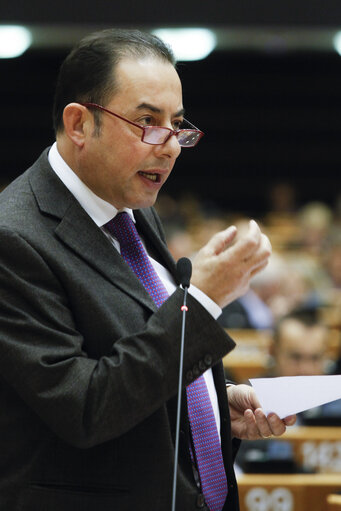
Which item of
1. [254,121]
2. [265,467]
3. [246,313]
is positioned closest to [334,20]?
[246,313]

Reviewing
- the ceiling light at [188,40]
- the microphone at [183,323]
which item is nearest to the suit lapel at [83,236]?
the microphone at [183,323]

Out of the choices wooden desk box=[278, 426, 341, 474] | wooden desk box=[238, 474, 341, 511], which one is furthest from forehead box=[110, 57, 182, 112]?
wooden desk box=[278, 426, 341, 474]

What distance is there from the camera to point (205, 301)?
5.45 feet

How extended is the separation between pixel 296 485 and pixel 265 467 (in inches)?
7.8

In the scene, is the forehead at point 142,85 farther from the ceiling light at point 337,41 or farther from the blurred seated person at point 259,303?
the ceiling light at point 337,41

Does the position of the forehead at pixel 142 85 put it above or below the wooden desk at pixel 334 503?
above

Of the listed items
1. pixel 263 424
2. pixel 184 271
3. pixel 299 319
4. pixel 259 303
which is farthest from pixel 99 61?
pixel 259 303

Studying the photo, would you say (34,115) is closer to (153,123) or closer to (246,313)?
(246,313)

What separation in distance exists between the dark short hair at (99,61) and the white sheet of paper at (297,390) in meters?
0.65

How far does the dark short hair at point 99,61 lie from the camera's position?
176 centimetres

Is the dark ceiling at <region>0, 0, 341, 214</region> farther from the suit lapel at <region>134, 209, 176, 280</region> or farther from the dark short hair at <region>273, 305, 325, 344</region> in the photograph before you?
the suit lapel at <region>134, 209, 176, 280</region>

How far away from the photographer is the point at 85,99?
179 centimetres

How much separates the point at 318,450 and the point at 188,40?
690cm

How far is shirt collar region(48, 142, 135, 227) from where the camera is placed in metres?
1.81
